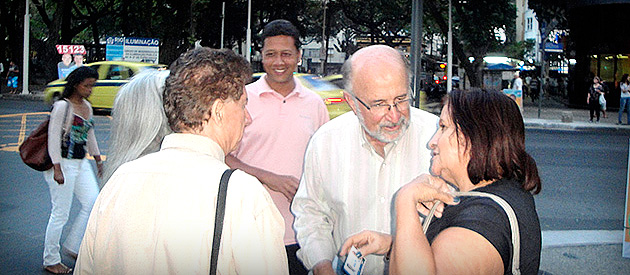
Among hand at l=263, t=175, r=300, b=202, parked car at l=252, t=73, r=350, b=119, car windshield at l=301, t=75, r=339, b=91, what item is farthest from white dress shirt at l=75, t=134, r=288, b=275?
car windshield at l=301, t=75, r=339, b=91

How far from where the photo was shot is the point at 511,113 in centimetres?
215

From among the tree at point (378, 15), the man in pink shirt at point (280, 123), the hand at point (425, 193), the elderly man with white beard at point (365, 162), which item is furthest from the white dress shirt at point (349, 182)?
the tree at point (378, 15)

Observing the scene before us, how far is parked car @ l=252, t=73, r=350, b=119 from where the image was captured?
13.4 meters

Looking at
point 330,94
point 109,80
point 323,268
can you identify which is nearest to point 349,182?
point 323,268

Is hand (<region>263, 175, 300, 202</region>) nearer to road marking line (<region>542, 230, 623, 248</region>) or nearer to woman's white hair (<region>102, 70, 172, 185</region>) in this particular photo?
woman's white hair (<region>102, 70, 172, 185</region>)

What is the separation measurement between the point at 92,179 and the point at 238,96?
395cm

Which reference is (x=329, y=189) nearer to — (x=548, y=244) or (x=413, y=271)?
(x=413, y=271)

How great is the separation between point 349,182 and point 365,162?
119 mm

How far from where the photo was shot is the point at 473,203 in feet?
6.49

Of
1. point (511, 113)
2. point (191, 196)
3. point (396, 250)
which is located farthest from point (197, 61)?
point (511, 113)

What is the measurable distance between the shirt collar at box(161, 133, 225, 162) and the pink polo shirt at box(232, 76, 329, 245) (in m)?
1.71

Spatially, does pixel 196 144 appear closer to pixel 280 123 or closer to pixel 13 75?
pixel 280 123

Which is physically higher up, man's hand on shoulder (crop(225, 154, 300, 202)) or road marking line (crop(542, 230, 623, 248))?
man's hand on shoulder (crop(225, 154, 300, 202))

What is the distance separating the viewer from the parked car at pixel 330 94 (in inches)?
527
